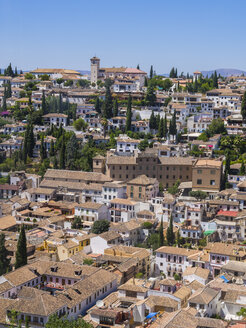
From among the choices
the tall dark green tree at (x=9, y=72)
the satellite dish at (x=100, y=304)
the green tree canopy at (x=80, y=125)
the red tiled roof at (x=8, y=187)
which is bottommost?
the satellite dish at (x=100, y=304)

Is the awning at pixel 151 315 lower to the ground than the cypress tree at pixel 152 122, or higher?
lower

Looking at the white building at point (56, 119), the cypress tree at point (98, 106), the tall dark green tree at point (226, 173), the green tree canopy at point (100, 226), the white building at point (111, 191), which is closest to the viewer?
the green tree canopy at point (100, 226)

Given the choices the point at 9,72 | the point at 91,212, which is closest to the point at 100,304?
the point at 91,212

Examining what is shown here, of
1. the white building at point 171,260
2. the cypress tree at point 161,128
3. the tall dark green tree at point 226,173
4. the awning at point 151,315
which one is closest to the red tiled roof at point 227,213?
the white building at point 171,260

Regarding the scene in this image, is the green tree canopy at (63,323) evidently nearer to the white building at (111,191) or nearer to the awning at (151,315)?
the awning at (151,315)

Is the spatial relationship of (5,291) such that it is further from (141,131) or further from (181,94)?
(181,94)

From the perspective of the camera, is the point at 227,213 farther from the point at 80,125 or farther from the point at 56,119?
the point at 56,119

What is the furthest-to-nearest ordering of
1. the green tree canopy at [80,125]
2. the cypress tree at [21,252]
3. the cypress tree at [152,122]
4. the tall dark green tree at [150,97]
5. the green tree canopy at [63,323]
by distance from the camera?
1. the tall dark green tree at [150,97]
2. the green tree canopy at [80,125]
3. the cypress tree at [152,122]
4. the cypress tree at [21,252]
5. the green tree canopy at [63,323]

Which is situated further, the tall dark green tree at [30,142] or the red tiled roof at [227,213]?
the tall dark green tree at [30,142]

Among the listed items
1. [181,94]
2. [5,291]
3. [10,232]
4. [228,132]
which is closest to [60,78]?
[181,94]

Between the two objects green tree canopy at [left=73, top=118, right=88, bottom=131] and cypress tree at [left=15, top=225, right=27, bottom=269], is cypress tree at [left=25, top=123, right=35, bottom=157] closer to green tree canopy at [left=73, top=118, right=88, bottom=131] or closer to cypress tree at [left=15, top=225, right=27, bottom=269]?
green tree canopy at [left=73, top=118, right=88, bottom=131]
